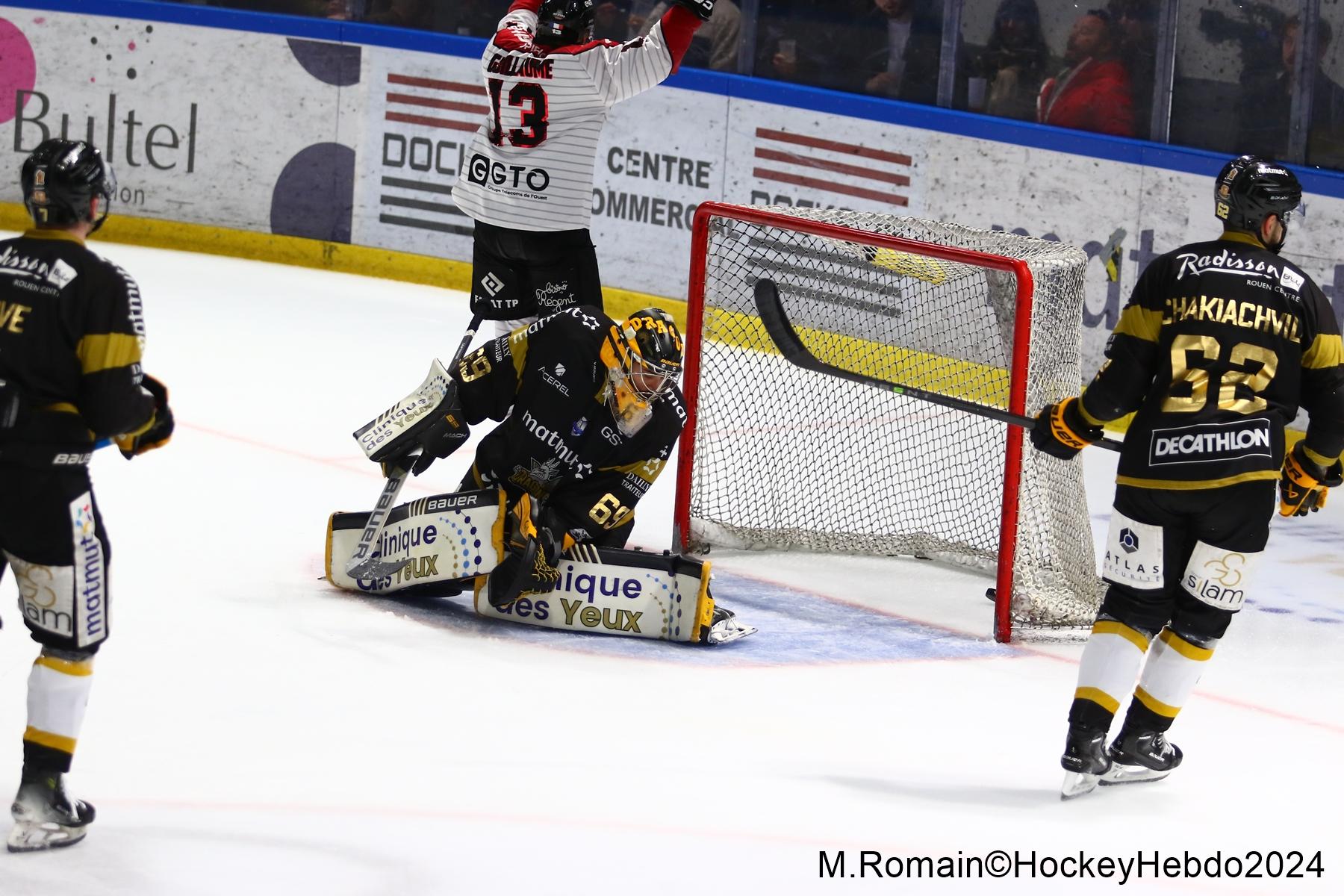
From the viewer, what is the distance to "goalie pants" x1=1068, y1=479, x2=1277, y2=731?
3.87 metres

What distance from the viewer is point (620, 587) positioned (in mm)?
4871

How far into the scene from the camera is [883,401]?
654 centimetres

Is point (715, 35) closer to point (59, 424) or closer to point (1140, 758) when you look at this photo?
point (1140, 758)

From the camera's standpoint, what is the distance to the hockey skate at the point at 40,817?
11.0 ft

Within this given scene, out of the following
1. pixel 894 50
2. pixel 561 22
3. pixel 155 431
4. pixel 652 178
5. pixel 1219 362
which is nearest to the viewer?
pixel 155 431

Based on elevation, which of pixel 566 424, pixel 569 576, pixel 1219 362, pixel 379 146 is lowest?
pixel 569 576

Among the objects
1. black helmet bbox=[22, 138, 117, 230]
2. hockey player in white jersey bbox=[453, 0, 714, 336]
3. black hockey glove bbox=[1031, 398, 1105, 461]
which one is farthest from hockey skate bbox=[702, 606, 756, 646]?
black helmet bbox=[22, 138, 117, 230]

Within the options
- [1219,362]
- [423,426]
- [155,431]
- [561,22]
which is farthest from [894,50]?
[155,431]

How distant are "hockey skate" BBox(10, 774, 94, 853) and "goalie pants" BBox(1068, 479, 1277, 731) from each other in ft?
6.55

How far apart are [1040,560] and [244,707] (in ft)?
7.60

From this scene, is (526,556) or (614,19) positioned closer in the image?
(526,556)

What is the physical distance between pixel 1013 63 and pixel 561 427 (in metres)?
4.13

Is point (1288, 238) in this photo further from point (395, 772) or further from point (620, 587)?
point (395, 772)

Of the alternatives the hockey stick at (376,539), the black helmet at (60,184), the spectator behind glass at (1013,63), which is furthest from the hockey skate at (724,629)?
the spectator behind glass at (1013,63)
